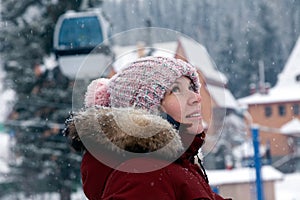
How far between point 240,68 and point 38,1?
53.3 metres

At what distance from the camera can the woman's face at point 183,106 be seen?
1780 mm

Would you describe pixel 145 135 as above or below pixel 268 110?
above

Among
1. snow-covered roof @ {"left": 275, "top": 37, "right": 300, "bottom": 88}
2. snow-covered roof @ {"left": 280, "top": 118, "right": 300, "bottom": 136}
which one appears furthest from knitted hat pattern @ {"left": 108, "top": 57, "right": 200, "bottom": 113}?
snow-covered roof @ {"left": 275, "top": 37, "right": 300, "bottom": 88}

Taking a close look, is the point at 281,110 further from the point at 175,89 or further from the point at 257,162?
the point at 175,89

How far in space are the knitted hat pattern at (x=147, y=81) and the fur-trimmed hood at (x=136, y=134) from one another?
48mm

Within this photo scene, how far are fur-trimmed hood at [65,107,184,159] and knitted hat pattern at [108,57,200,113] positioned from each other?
5 centimetres

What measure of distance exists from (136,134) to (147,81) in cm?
18

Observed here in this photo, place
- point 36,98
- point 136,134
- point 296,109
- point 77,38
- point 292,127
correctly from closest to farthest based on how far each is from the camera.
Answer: point 136,134, point 77,38, point 36,98, point 292,127, point 296,109

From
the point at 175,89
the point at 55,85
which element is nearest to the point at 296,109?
the point at 55,85

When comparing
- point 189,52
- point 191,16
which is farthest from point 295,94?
point 189,52

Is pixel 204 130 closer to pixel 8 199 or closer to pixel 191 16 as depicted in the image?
pixel 8 199

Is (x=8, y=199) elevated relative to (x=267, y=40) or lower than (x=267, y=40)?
elevated

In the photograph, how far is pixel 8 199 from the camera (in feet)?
60.8

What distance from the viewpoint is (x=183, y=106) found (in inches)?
70.4
